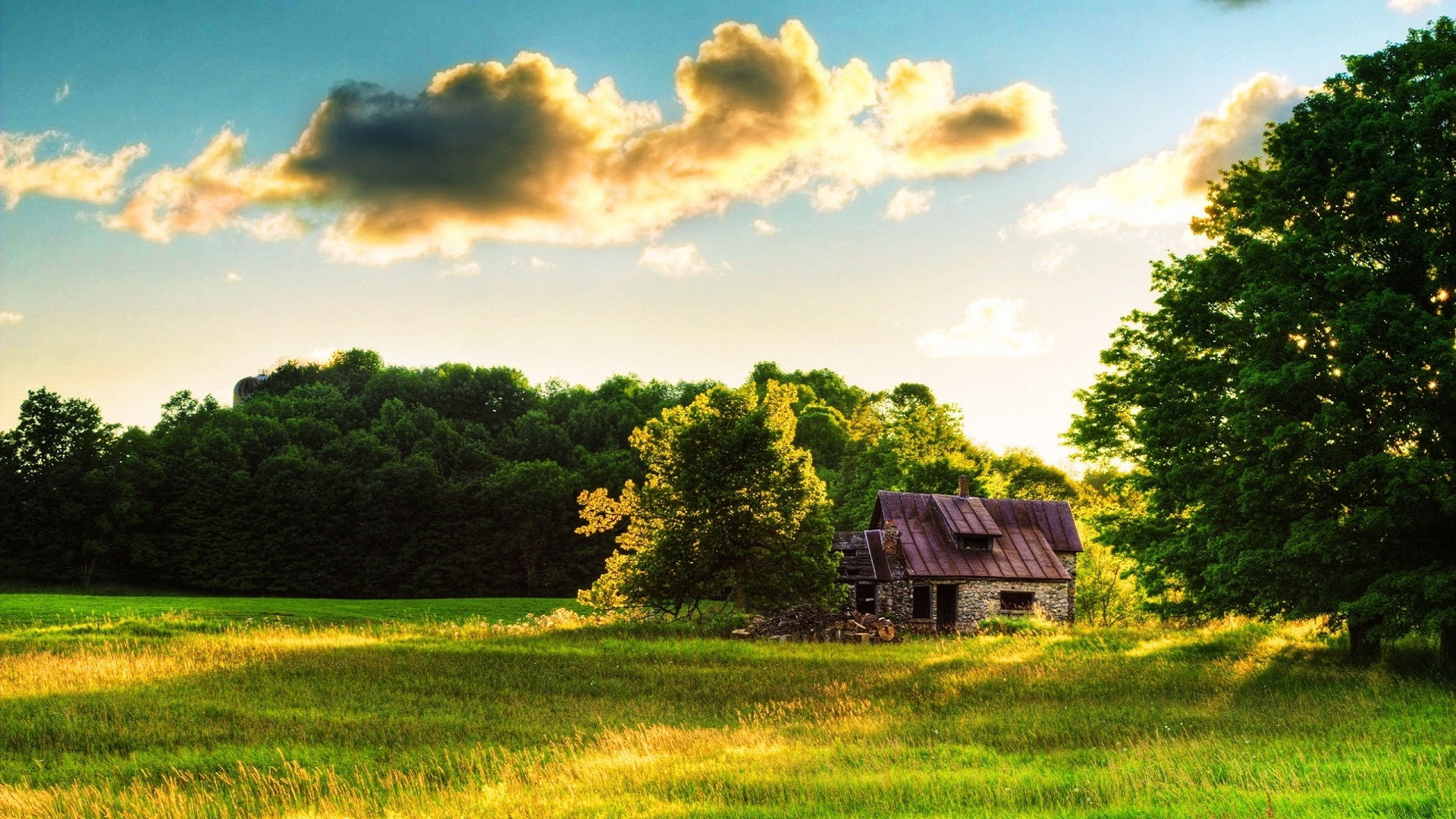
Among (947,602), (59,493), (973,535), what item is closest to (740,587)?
(947,602)

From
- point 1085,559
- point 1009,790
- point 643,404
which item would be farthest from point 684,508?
point 643,404

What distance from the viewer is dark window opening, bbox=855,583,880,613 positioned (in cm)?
4272

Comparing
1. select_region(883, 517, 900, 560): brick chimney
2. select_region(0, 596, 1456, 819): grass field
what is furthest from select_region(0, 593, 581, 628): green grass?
select_region(883, 517, 900, 560): brick chimney

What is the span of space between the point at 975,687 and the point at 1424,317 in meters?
11.2

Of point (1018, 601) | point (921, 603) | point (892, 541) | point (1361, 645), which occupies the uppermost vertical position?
point (892, 541)

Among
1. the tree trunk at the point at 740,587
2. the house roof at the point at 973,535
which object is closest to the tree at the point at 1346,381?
the tree trunk at the point at 740,587

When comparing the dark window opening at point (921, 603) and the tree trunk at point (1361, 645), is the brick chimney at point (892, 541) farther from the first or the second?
the tree trunk at point (1361, 645)

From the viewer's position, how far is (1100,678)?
20938 millimetres

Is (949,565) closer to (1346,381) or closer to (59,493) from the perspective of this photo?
(1346,381)

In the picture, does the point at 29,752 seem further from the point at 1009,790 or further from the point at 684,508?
the point at 684,508

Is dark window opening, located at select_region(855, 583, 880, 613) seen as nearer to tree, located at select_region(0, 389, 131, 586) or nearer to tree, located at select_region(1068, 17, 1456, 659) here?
tree, located at select_region(1068, 17, 1456, 659)

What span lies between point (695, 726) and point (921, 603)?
93.0 ft

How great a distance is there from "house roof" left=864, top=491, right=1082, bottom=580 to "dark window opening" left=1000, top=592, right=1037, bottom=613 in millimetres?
807

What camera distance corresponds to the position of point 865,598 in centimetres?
4303
